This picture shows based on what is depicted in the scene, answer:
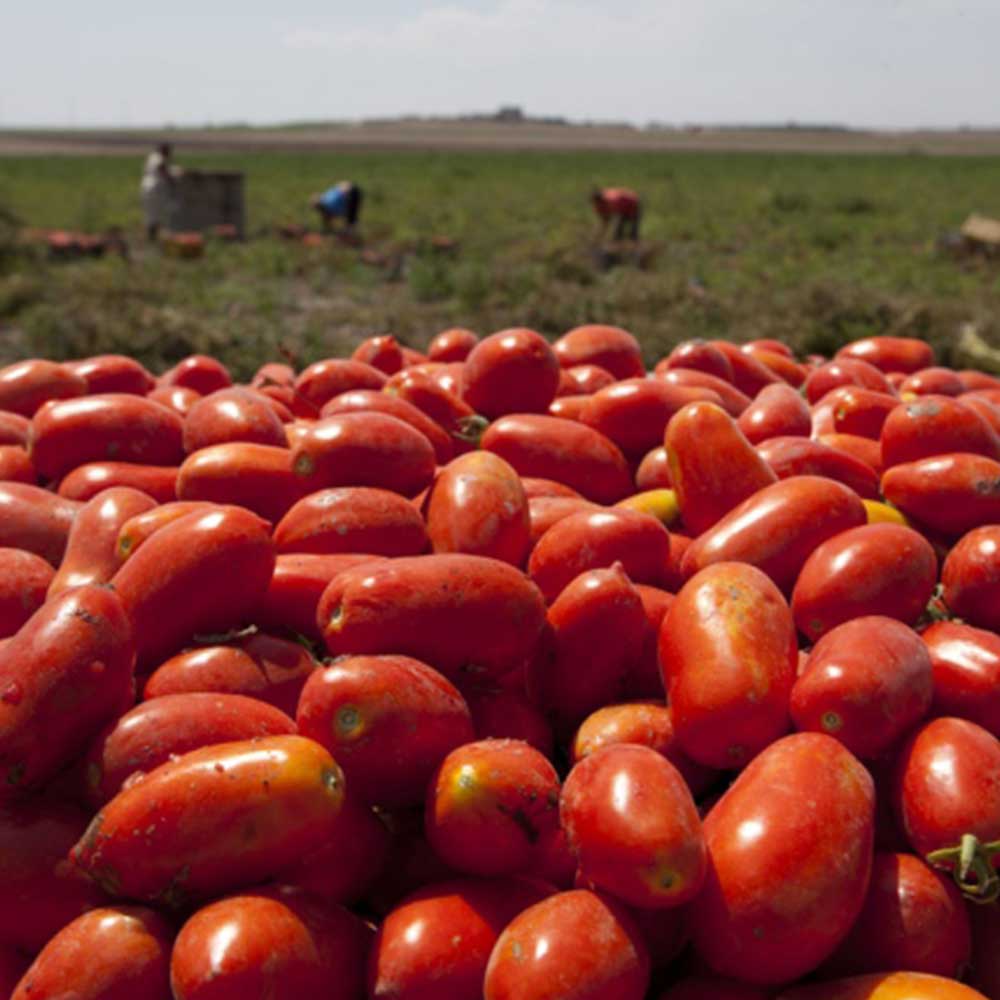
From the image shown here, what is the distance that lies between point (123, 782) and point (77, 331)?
31.2ft

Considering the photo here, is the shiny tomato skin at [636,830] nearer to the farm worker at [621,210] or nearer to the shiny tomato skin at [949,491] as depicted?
the shiny tomato skin at [949,491]

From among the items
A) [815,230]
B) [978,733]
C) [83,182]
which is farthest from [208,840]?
[83,182]

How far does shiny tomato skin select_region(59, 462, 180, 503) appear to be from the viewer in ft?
8.20

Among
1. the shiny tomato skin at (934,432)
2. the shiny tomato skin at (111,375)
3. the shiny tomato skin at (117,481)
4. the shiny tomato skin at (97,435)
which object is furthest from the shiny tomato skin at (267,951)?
the shiny tomato skin at (111,375)

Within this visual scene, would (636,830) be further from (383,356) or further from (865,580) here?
(383,356)

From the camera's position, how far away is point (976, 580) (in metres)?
2.03

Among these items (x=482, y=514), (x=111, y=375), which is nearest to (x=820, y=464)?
(x=482, y=514)

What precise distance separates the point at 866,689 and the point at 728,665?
0.21 m

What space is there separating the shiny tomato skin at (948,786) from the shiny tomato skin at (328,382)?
1889 millimetres

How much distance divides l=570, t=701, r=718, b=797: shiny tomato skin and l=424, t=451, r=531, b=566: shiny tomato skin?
44cm

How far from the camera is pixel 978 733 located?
1.70 meters

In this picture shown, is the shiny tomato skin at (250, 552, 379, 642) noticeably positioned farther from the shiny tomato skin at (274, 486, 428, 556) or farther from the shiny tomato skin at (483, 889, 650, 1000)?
the shiny tomato skin at (483, 889, 650, 1000)

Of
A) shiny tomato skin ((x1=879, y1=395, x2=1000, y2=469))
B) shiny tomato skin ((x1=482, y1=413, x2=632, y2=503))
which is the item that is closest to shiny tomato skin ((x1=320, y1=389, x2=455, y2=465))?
shiny tomato skin ((x1=482, y1=413, x2=632, y2=503))

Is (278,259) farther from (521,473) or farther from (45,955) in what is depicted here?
(45,955)
